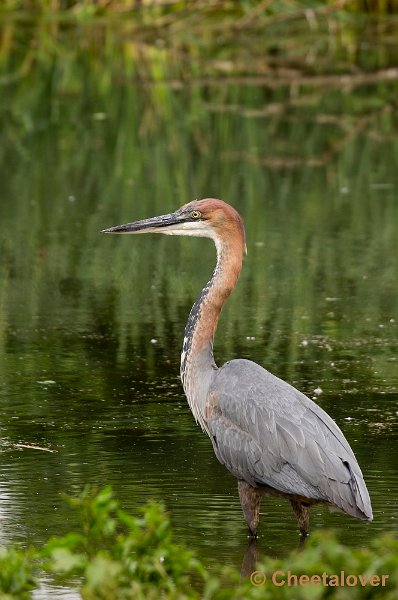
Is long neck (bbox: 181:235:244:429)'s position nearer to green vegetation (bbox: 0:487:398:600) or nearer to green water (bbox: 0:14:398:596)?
green water (bbox: 0:14:398:596)

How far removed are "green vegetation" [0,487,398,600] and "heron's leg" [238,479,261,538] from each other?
4.28 feet

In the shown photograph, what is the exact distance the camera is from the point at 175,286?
1064 centimetres

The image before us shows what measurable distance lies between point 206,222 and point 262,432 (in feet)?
4.34

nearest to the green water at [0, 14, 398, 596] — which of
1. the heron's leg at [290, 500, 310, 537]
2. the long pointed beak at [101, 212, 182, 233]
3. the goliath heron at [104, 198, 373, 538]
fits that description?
the heron's leg at [290, 500, 310, 537]

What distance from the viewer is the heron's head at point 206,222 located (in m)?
6.91

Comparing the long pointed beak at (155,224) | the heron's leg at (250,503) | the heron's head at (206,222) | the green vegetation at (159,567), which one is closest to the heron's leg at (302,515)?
the heron's leg at (250,503)

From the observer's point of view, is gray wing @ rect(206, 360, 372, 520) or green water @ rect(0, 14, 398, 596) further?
green water @ rect(0, 14, 398, 596)

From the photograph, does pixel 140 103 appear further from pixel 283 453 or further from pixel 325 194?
pixel 283 453

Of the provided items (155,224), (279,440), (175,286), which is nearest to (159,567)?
(279,440)

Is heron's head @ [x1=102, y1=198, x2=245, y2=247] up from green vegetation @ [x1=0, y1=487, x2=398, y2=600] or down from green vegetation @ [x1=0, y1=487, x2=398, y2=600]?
up

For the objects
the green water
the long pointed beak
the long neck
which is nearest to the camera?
the long neck

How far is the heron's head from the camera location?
6.91 m

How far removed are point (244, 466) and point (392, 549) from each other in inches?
76.5

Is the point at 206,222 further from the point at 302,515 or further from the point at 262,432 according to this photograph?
the point at 302,515
